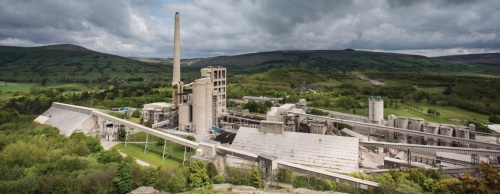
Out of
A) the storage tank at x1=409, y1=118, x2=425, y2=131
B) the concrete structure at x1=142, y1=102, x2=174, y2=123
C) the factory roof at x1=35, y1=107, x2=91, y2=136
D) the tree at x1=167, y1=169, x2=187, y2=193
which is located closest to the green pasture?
the factory roof at x1=35, y1=107, x2=91, y2=136

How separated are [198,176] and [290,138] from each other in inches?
655

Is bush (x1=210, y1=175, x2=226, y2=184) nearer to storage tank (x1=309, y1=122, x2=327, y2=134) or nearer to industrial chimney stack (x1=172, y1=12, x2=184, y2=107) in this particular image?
storage tank (x1=309, y1=122, x2=327, y2=134)

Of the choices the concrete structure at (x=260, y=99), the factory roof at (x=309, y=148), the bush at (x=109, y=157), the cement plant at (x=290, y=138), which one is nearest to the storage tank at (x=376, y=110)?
the cement plant at (x=290, y=138)

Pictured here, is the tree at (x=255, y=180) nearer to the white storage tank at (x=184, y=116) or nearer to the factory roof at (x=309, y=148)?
the factory roof at (x=309, y=148)

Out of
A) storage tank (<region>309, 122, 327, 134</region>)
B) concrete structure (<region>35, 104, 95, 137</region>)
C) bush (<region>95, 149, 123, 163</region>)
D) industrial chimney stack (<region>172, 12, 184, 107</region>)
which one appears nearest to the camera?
bush (<region>95, 149, 123, 163</region>)

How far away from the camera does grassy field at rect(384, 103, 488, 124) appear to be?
2797 inches

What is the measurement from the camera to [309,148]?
40.2 metres

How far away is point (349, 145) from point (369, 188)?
11.0 meters

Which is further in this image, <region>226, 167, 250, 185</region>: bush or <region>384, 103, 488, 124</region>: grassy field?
<region>384, 103, 488, 124</region>: grassy field

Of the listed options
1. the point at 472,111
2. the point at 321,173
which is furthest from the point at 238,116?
the point at 472,111

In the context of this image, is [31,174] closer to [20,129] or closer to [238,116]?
[20,129]

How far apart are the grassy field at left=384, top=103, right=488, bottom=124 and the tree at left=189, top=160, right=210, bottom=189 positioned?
2338 inches

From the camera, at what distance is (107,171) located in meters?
30.4

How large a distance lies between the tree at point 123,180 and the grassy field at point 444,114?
6543 cm
